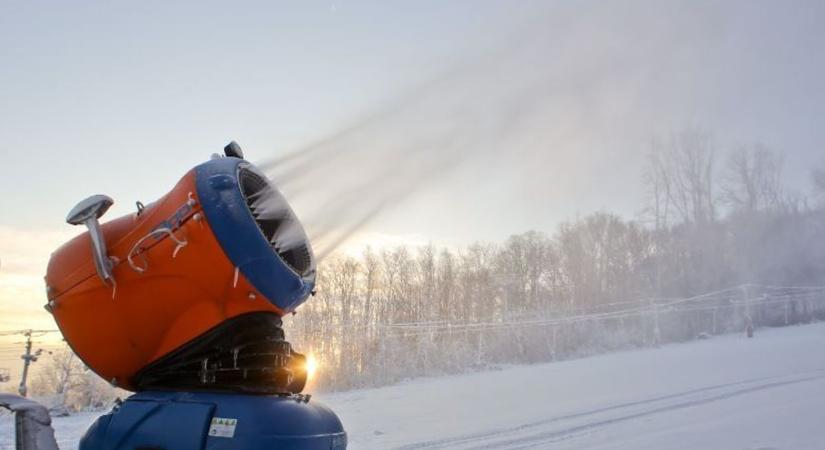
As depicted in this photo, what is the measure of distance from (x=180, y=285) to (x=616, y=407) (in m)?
8.74

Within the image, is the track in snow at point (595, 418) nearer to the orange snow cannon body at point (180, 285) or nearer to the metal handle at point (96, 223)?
the orange snow cannon body at point (180, 285)

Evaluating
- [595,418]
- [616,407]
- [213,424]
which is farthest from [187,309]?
[616,407]

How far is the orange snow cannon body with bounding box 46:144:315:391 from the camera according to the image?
313 centimetres

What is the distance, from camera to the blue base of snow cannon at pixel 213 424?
2.86m

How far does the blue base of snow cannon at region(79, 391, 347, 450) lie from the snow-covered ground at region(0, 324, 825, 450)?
17.5 feet

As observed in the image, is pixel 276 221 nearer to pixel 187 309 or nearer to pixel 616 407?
pixel 187 309

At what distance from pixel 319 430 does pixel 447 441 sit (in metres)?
5.65

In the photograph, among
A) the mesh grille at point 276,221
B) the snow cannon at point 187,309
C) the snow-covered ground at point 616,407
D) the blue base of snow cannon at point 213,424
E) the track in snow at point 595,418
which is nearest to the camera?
the blue base of snow cannon at point 213,424

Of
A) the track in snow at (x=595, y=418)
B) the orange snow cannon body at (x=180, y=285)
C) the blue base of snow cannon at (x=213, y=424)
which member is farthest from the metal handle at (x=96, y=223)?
the track in snow at (x=595, y=418)

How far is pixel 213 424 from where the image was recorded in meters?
2.91

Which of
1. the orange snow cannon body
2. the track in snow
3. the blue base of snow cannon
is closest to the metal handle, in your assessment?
the orange snow cannon body

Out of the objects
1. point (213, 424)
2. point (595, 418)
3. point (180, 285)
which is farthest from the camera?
point (595, 418)

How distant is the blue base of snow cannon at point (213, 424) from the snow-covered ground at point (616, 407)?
5.33 meters

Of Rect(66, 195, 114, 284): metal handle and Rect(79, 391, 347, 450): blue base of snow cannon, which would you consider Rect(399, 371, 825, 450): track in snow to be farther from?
Rect(66, 195, 114, 284): metal handle
